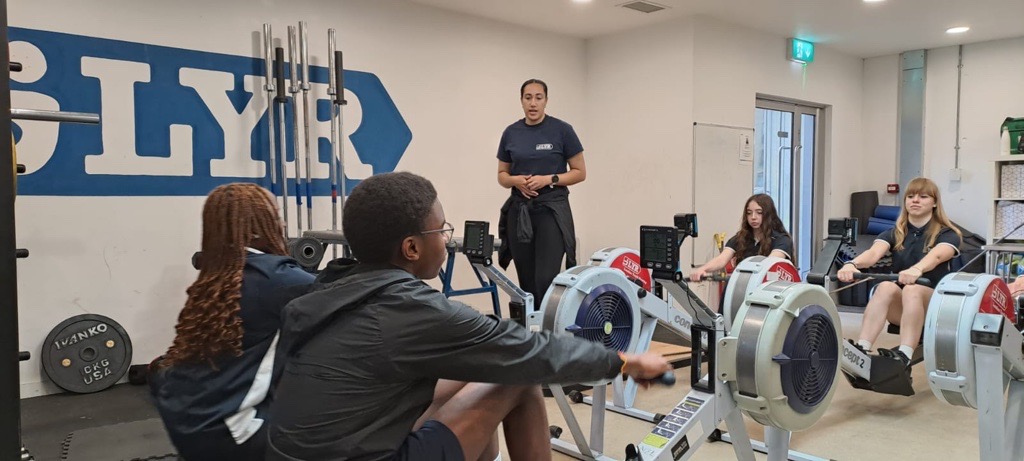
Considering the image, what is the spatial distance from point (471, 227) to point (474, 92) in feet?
8.89

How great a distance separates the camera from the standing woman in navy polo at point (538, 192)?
407cm

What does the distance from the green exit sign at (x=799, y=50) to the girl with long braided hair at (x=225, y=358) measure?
5965mm

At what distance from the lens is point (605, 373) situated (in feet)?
5.15

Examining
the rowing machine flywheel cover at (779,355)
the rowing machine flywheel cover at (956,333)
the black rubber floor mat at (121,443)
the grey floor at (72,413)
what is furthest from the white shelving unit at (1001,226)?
the grey floor at (72,413)

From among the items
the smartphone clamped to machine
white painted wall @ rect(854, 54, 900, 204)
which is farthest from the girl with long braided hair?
white painted wall @ rect(854, 54, 900, 204)

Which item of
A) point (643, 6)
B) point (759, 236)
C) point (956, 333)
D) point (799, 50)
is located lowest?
point (956, 333)

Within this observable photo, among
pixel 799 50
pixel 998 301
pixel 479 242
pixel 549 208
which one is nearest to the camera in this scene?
pixel 998 301

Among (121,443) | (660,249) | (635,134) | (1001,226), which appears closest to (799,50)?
(635,134)

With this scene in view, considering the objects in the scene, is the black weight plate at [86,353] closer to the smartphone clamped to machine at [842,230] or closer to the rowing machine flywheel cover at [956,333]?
the smartphone clamped to machine at [842,230]

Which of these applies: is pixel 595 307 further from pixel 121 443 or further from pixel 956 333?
pixel 121 443

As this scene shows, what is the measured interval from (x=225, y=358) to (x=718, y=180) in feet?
16.5

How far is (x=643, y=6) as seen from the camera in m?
5.53

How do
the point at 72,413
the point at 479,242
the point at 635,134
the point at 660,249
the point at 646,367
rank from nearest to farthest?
the point at 646,367
the point at 660,249
the point at 479,242
the point at 72,413
the point at 635,134

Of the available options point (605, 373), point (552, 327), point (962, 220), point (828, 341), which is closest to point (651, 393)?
point (552, 327)
